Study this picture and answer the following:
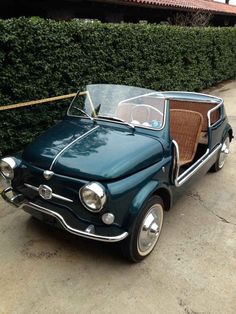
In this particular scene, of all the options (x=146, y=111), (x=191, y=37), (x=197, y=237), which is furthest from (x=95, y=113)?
(x=191, y=37)

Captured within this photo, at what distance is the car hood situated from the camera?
2.91m

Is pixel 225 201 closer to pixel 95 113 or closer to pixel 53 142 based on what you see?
pixel 95 113

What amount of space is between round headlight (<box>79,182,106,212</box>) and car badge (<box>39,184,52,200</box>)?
36 cm

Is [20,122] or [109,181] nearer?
[109,181]

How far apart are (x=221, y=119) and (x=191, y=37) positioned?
5.98m

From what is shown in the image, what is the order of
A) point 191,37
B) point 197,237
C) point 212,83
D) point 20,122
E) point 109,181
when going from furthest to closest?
point 212,83, point 191,37, point 20,122, point 197,237, point 109,181

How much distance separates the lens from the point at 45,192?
3.02 meters

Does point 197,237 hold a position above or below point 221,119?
below

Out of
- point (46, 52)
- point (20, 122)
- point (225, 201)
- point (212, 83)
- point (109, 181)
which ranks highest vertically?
point (46, 52)

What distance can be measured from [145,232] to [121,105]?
4.74ft

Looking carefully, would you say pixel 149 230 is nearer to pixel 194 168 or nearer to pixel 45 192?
pixel 45 192

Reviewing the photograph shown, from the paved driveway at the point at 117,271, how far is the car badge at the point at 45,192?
2.09ft

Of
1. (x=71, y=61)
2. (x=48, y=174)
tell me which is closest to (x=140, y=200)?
(x=48, y=174)

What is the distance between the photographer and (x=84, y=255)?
325 cm
